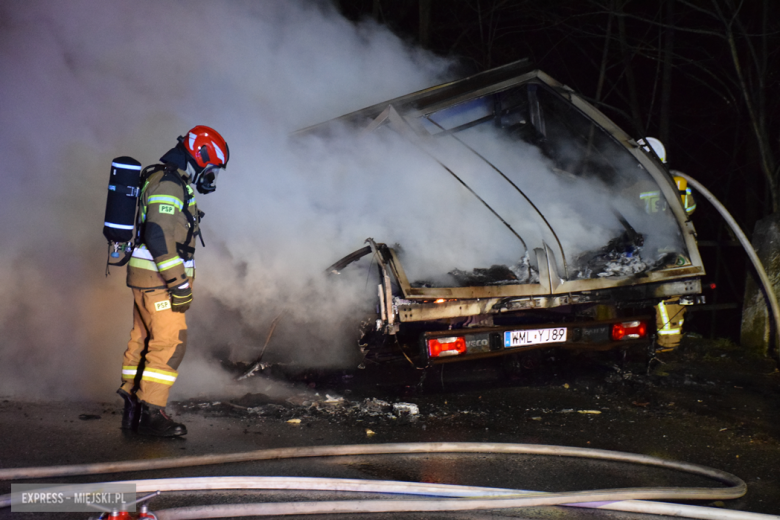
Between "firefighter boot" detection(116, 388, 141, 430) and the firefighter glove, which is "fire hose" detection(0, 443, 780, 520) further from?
the firefighter glove

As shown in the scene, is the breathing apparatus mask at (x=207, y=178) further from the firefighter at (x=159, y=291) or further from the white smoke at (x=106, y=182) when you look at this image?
the white smoke at (x=106, y=182)

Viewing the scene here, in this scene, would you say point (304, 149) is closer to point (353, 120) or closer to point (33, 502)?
point (353, 120)

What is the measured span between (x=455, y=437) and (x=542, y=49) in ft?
37.6

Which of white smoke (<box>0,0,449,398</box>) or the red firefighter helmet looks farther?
white smoke (<box>0,0,449,398</box>)

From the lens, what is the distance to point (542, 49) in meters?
13.1

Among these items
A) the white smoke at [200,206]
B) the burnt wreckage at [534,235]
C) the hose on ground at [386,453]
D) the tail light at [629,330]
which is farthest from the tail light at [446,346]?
the tail light at [629,330]

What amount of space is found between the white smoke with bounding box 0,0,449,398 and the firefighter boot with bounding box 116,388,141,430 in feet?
3.03

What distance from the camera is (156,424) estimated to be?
11.3ft

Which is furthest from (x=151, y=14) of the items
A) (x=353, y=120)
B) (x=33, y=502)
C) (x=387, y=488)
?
(x=387, y=488)

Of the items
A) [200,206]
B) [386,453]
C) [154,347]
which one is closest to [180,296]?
[154,347]

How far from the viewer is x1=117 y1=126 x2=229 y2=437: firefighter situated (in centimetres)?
346

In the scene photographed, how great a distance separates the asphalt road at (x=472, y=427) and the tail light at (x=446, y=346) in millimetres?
448

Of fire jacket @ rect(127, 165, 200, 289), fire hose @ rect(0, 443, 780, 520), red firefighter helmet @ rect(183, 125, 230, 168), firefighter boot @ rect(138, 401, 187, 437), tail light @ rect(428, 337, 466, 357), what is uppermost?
red firefighter helmet @ rect(183, 125, 230, 168)

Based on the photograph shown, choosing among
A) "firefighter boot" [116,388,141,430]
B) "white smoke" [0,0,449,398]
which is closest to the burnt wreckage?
"white smoke" [0,0,449,398]
